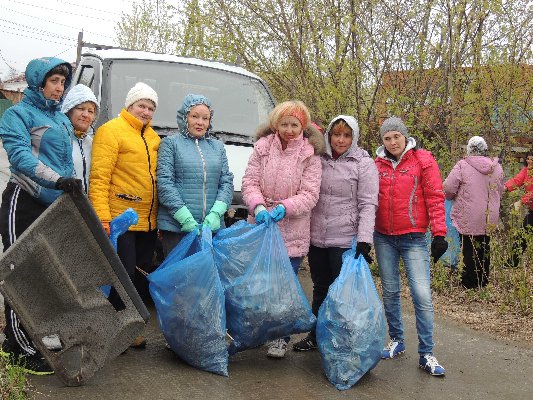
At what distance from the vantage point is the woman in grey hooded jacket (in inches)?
174

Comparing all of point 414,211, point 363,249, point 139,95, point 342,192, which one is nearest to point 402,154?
point 414,211

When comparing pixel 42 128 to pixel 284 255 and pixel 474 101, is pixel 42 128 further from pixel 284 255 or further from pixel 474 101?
pixel 474 101

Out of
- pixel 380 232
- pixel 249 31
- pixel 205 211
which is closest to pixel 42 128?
pixel 205 211

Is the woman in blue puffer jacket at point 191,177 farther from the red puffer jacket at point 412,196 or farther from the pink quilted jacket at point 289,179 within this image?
the red puffer jacket at point 412,196

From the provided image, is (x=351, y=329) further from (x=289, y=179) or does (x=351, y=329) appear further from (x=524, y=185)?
(x=524, y=185)

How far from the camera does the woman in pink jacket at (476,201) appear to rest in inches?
274

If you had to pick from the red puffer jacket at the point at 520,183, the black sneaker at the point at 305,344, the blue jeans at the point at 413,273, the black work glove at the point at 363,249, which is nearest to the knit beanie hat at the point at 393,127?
the blue jeans at the point at 413,273

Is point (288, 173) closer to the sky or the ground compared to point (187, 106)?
closer to the ground

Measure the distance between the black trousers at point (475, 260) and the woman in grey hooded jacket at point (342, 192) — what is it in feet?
8.90

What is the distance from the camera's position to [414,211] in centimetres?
449

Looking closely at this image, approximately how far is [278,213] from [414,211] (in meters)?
0.95

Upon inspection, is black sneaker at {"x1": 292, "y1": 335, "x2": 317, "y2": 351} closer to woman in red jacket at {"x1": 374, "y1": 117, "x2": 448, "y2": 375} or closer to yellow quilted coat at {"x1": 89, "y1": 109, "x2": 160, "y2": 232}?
woman in red jacket at {"x1": 374, "y1": 117, "x2": 448, "y2": 375}

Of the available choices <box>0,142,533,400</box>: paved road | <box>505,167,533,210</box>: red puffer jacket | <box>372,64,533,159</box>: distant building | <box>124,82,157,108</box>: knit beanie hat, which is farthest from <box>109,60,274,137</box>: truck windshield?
<box>505,167,533,210</box>: red puffer jacket

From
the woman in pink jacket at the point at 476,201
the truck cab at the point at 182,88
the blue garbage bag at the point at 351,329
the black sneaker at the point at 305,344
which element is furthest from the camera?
the woman in pink jacket at the point at 476,201
